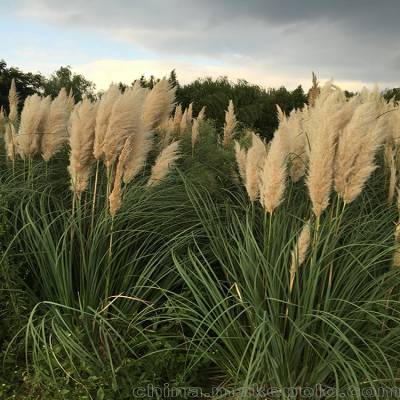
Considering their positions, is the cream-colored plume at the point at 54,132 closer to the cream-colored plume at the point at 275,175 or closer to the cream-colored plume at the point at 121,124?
the cream-colored plume at the point at 121,124

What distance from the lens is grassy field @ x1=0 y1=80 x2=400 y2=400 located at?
9.81 feet

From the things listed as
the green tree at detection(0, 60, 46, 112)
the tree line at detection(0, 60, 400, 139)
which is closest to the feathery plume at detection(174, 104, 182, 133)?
the tree line at detection(0, 60, 400, 139)

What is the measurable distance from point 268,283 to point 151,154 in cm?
251

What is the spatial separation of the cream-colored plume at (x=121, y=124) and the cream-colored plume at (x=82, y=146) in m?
0.15

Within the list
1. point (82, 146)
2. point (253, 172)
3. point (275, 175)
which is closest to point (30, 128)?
point (82, 146)

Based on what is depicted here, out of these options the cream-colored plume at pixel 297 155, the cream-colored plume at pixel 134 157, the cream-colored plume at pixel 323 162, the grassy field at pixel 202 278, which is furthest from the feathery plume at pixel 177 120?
the cream-colored plume at pixel 323 162

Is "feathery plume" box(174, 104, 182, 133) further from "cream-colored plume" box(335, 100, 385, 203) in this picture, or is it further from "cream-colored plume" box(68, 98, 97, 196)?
"cream-colored plume" box(335, 100, 385, 203)

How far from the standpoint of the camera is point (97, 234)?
11.6 feet

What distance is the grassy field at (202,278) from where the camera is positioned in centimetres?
299

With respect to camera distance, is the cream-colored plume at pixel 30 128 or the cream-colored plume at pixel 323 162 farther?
the cream-colored plume at pixel 30 128

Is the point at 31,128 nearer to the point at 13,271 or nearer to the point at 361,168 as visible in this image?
the point at 13,271

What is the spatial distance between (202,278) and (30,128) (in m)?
2.06

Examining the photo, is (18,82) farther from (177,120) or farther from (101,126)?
A: (101,126)

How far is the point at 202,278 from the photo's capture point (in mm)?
3131
